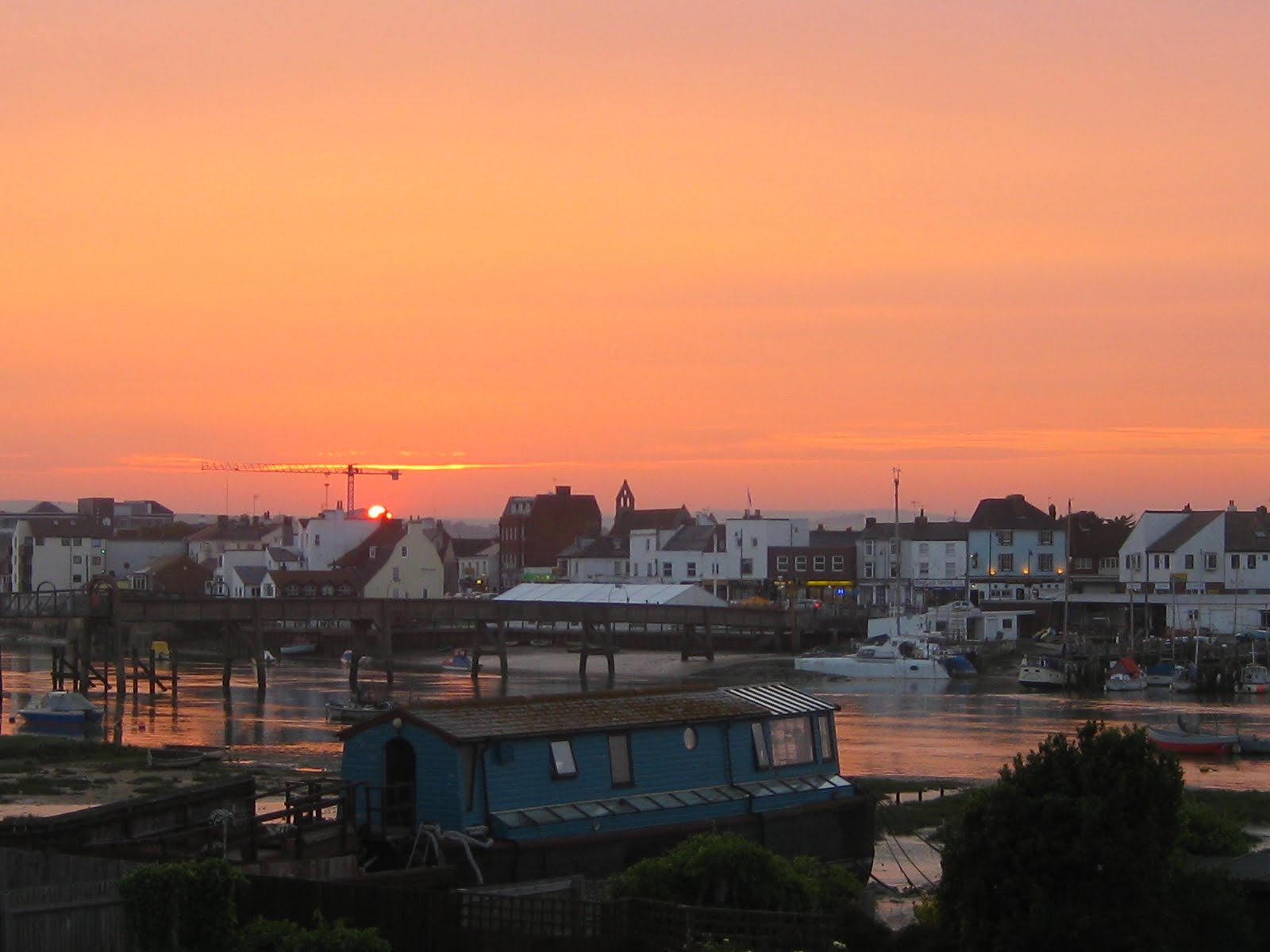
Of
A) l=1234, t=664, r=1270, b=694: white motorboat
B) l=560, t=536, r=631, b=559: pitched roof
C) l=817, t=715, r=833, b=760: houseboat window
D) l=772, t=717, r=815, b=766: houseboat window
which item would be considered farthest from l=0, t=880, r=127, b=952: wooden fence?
l=560, t=536, r=631, b=559: pitched roof

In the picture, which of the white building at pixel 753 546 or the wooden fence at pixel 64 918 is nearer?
the wooden fence at pixel 64 918

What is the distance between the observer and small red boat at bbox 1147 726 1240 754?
59.1 m

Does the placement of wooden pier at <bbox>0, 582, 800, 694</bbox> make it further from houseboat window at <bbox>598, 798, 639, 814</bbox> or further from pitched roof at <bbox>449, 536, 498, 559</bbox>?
houseboat window at <bbox>598, 798, 639, 814</bbox>

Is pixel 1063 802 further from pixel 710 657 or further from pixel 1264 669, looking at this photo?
pixel 710 657

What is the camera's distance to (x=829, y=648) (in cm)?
10875

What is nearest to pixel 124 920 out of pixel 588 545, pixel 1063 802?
pixel 1063 802

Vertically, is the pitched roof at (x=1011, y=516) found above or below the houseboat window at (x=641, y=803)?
above

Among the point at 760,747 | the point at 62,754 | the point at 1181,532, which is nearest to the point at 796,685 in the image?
the point at 1181,532

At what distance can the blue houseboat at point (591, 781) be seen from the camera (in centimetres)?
2700

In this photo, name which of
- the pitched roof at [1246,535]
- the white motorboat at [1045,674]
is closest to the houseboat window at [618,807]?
the white motorboat at [1045,674]

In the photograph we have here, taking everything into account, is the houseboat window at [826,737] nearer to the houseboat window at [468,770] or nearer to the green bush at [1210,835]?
the green bush at [1210,835]

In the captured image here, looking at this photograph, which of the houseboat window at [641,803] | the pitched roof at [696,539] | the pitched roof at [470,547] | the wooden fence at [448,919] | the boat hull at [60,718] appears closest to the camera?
the wooden fence at [448,919]

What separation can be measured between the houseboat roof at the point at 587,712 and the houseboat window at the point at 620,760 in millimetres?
249

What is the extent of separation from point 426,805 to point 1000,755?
3431 cm
